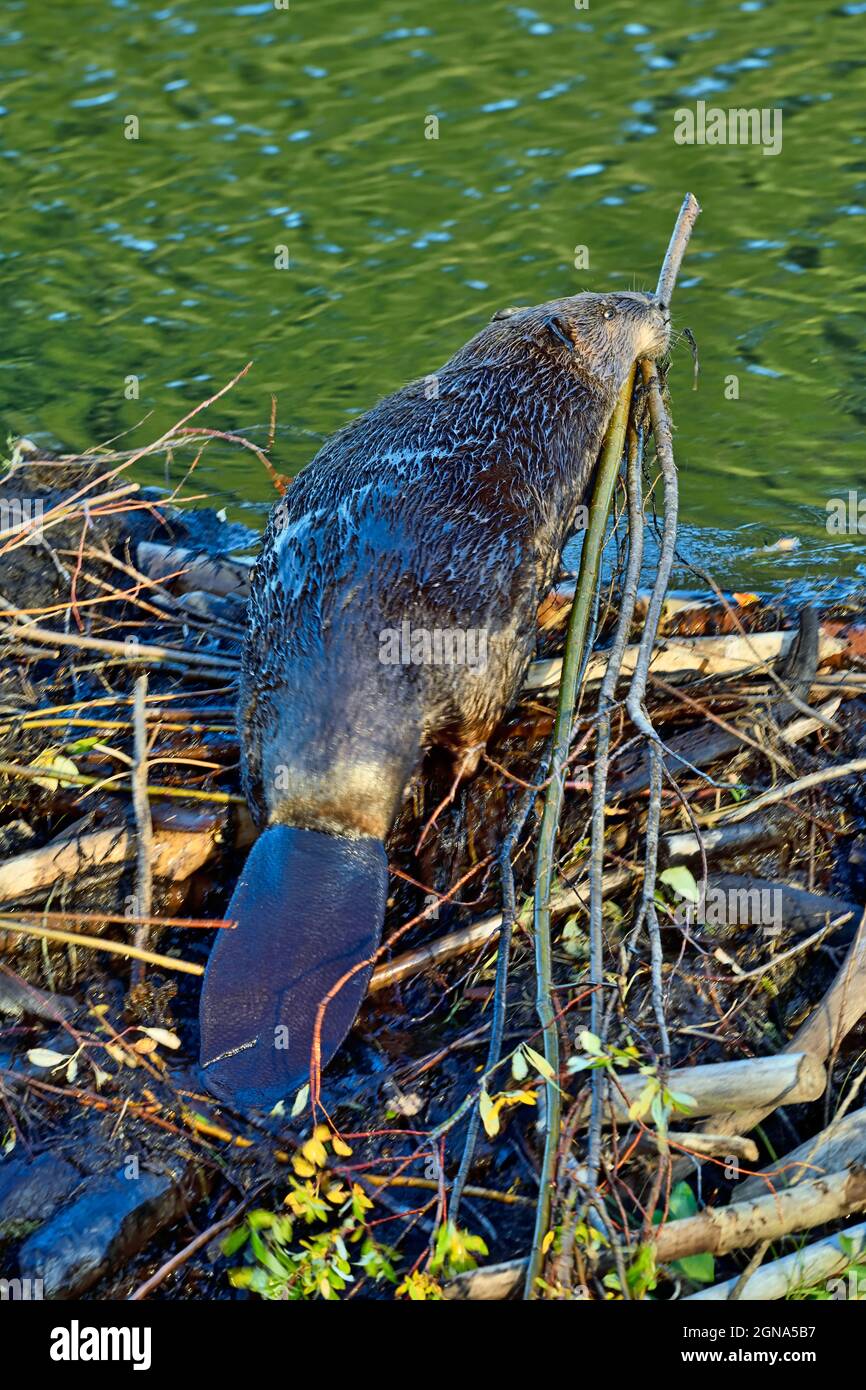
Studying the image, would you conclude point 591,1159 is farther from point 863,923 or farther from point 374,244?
point 374,244

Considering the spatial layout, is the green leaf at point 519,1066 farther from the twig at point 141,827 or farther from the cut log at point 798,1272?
the twig at point 141,827

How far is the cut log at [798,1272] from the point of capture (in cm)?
289

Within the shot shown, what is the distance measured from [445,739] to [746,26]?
813 centimetres

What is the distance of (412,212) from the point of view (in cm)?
884

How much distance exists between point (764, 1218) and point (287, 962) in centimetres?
110

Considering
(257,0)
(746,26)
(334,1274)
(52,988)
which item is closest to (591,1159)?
(334,1274)

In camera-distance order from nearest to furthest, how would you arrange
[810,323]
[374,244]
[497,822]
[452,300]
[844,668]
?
[497,822]
[844,668]
[810,323]
[452,300]
[374,244]

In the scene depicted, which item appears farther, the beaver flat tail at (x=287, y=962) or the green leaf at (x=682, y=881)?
the green leaf at (x=682, y=881)

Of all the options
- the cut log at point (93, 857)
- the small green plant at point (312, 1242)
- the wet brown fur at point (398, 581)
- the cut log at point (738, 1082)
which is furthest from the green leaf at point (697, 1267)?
the cut log at point (93, 857)

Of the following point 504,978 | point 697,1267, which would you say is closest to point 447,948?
point 504,978

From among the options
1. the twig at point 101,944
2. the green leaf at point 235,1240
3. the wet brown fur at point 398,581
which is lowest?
the green leaf at point 235,1240

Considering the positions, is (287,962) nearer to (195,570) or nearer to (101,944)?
(101,944)

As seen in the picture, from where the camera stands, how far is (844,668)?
4.25 m

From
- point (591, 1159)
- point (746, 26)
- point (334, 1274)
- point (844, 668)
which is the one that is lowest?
point (334, 1274)
